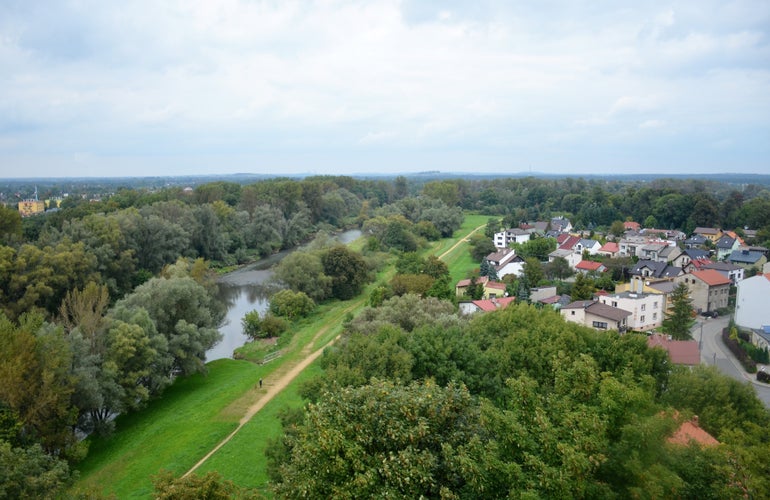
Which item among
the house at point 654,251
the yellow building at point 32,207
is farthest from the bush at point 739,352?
the yellow building at point 32,207

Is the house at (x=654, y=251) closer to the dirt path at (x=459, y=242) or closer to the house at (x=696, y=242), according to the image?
the house at (x=696, y=242)

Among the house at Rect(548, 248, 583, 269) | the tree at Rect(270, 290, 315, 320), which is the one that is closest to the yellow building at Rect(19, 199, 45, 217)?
the tree at Rect(270, 290, 315, 320)

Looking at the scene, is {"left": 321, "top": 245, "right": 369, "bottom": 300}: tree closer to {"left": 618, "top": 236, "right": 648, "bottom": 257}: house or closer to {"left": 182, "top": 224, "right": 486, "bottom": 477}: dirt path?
{"left": 182, "top": 224, "right": 486, "bottom": 477}: dirt path

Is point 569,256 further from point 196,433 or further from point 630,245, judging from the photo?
point 196,433

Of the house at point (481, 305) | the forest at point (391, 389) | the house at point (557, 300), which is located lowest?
the house at point (557, 300)

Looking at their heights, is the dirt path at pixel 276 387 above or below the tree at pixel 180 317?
below

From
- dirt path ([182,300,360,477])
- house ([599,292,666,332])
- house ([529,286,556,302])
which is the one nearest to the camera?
dirt path ([182,300,360,477])
